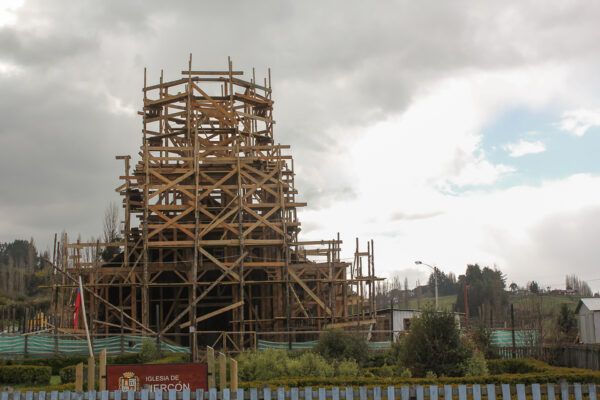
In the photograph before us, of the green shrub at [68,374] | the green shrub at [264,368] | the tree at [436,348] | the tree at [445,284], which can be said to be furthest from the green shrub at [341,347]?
the tree at [445,284]

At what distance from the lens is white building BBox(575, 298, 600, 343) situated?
4244cm

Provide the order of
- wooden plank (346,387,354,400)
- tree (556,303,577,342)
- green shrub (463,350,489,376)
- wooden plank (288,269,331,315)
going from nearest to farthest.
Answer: wooden plank (346,387,354,400)
green shrub (463,350,489,376)
wooden plank (288,269,331,315)
tree (556,303,577,342)

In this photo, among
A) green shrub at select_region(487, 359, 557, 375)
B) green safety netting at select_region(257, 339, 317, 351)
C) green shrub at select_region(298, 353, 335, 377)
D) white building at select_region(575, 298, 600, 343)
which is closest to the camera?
green shrub at select_region(298, 353, 335, 377)

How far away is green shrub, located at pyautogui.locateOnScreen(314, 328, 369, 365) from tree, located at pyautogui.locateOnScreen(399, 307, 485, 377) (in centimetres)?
438

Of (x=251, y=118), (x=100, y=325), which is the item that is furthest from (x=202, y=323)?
(x=251, y=118)

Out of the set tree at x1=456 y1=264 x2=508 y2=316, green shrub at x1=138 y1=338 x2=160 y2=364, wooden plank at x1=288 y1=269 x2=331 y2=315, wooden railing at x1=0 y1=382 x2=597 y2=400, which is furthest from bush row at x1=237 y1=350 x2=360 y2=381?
tree at x1=456 y1=264 x2=508 y2=316

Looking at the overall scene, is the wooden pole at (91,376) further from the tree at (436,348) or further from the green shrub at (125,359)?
the green shrub at (125,359)

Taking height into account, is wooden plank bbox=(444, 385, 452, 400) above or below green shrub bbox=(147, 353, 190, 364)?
above

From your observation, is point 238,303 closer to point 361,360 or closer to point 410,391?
point 361,360

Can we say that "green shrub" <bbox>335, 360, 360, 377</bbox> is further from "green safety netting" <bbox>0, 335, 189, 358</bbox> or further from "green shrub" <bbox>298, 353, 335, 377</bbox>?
"green safety netting" <bbox>0, 335, 189, 358</bbox>

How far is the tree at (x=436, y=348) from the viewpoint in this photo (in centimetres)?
1827

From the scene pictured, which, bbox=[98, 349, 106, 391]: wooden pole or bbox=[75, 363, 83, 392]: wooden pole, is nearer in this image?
bbox=[75, 363, 83, 392]: wooden pole

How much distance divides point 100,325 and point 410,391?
2862 centimetres

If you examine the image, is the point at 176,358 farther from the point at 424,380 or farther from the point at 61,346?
the point at 424,380
